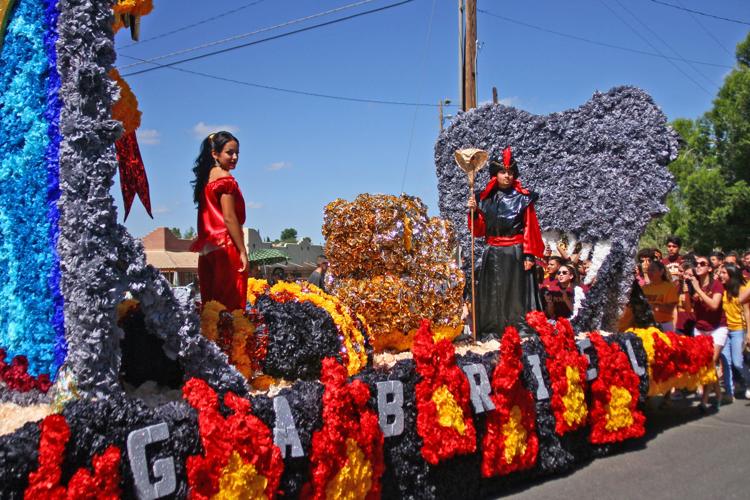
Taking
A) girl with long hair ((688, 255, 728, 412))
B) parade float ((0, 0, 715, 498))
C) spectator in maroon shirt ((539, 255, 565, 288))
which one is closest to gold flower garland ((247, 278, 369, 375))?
parade float ((0, 0, 715, 498))

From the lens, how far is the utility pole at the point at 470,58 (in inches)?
448

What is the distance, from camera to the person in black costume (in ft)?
20.1

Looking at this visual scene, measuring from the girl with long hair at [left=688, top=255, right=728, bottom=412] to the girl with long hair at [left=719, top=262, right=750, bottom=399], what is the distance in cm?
13

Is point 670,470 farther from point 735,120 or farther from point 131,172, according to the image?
point 735,120

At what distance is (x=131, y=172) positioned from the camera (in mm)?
4508

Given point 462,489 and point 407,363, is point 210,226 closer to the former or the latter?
point 407,363

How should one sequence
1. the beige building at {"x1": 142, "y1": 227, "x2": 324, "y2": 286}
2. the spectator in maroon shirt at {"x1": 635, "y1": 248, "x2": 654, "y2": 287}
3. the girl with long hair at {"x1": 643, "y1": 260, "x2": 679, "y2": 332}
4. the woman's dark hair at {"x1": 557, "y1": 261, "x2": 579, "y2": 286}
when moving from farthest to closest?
the beige building at {"x1": 142, "y1": 227, "x2": 324, "y2": 286} < the spectator in maroon shirt at {"x1": 635, "y1": 248, "x2": 654, "y2": 287} < the girl with long hair at {"x1": 643, "y1": 260, "x2": 679, "y2": 332} < the woman's dark hair at {"x1": 557, "y1": 261, "x2": 579, "y2": 286}

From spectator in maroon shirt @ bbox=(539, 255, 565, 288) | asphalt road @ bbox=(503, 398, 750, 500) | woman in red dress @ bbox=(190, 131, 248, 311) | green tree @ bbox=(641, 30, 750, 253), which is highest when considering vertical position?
green tree @ bbox=(641, 30, 750, 253)

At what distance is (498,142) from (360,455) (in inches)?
222

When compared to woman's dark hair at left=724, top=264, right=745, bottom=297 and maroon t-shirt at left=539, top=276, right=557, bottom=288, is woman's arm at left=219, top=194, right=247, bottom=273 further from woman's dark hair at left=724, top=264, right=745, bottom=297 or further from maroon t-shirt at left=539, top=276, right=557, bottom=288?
woman's dark hair at left=724, top=264, right=745, bottom=297

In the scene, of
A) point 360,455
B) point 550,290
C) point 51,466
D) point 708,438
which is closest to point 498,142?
point 550,290

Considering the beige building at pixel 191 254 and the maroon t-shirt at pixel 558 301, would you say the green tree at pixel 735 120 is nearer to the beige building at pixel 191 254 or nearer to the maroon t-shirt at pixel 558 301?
the beige building at pixel 191 254

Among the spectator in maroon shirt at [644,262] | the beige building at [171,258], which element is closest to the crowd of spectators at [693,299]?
the spectator in maroon shirt at [644,262]

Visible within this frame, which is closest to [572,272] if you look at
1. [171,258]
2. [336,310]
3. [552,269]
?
[552,269]
